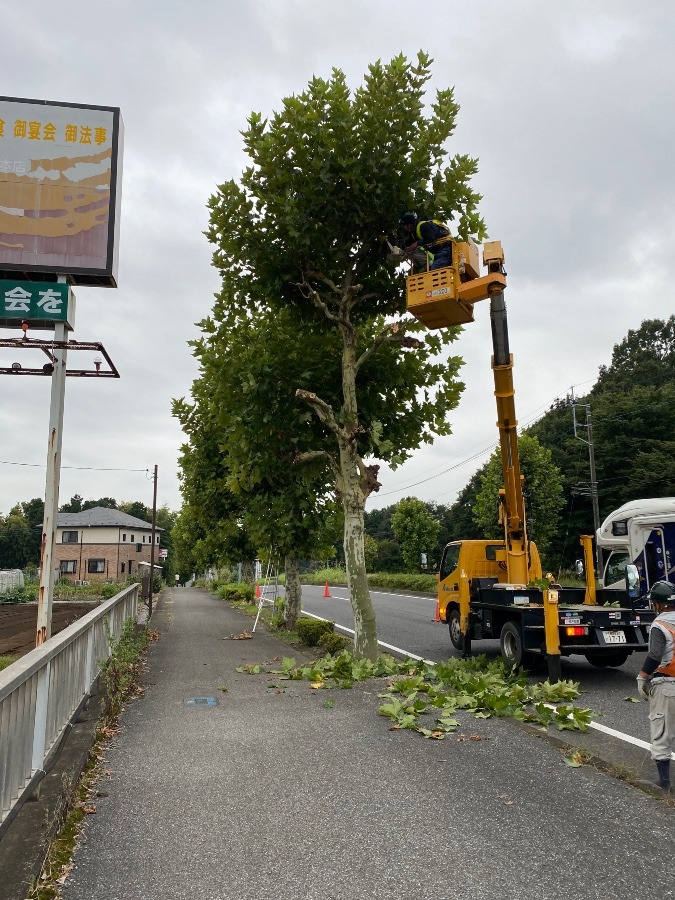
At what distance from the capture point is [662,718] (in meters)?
5.30

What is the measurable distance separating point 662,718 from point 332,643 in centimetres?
834

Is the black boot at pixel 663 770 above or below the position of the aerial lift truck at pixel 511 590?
below

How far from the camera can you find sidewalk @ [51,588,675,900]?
3652 millimetres

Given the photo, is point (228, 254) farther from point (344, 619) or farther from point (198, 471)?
point (344, 619)

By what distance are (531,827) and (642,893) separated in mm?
884

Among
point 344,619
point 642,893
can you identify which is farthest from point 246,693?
point 344,619

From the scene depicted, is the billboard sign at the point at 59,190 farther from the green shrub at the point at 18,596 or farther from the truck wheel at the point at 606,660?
the green shrub at the point at 18,596

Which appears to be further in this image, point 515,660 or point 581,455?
point 581,455

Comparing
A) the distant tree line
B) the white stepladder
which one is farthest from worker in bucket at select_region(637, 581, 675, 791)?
the distant tree line

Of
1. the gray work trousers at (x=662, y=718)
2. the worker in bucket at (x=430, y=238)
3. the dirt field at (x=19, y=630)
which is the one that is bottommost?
the dirt field at (x=19, y=630)

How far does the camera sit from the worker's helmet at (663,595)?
18.2 ft

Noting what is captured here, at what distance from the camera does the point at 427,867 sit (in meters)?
3.80

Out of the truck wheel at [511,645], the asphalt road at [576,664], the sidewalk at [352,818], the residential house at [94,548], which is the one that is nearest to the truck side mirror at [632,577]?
the asphalt road at [576,664]

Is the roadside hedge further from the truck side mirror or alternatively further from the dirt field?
the truck side mirror
